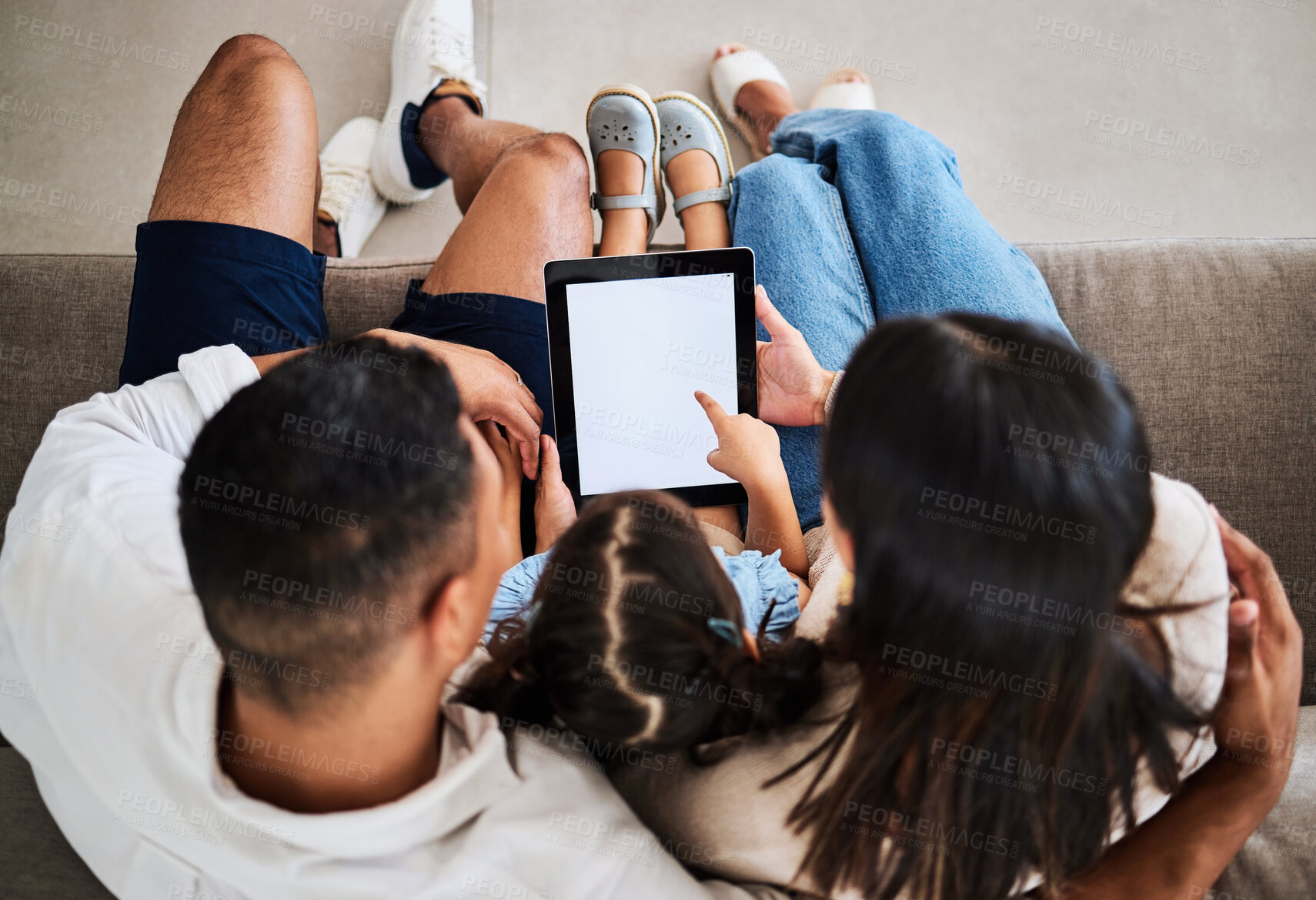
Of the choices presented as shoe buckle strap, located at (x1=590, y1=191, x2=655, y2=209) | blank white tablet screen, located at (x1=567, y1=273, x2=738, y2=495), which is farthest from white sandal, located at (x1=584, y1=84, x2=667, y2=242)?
blank white tablet screen, located at (x1=567, y1=273, x2=738, y2=495)

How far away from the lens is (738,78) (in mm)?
1536

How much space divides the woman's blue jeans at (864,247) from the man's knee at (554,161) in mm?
254

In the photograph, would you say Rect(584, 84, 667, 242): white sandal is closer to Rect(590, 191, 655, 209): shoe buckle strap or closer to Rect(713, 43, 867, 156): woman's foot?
Rect(590, 191, 655, 209): shoe buckle strap

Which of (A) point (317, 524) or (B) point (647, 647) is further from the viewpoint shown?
(B) point (647, 647)

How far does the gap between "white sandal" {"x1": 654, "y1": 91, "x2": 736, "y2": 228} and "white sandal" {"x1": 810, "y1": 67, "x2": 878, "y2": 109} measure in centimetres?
29

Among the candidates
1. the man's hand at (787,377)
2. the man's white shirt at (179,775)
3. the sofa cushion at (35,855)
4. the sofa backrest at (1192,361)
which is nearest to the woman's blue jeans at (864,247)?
the man's hand at (787,377)

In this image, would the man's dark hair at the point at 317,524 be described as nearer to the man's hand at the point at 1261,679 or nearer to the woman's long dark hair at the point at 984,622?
the woman's long dark hair at the point at 984,622

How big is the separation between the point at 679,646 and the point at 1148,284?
3.03 feet

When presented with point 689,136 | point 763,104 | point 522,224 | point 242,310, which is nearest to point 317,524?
point 242,310

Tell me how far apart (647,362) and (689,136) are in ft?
1.80

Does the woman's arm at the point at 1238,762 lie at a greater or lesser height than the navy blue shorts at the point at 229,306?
lesser

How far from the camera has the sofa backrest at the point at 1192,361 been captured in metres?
1.05

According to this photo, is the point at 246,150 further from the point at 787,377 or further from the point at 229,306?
the point at 787,377

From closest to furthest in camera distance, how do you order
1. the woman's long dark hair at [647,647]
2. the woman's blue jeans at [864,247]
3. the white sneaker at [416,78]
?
the woman's long dark hair at [647,647] < the woman's blue jeans at [864,247] < the white sneaker at [416,78]
